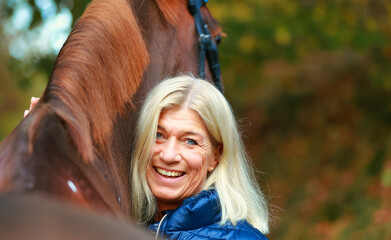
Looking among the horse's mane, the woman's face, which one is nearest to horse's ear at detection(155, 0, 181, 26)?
the horse's mane

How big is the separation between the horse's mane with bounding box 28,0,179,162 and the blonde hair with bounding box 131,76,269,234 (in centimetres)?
10

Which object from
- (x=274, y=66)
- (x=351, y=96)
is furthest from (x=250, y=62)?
(x=274, y=66)

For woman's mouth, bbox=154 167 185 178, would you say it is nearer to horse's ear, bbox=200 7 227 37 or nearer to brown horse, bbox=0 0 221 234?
brown horse, bbox=0 0 221 234

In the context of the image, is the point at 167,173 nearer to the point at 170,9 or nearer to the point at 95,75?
the point at 95,75

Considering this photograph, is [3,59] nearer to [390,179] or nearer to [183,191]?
[390,179]

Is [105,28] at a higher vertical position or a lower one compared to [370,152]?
higher

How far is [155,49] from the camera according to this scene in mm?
2111

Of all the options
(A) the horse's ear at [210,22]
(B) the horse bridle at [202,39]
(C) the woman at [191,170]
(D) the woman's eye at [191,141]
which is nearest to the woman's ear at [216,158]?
(C) the woman at [191,170]

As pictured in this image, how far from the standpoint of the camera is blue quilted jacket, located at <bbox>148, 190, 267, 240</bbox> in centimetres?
173

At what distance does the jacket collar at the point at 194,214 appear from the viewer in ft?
5.71

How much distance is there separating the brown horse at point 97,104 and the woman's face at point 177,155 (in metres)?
0.11

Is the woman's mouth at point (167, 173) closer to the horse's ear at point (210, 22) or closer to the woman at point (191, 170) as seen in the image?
the woman at point (191, 170)

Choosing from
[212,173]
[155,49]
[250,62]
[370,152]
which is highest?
[155,49]

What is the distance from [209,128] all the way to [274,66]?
886cm
